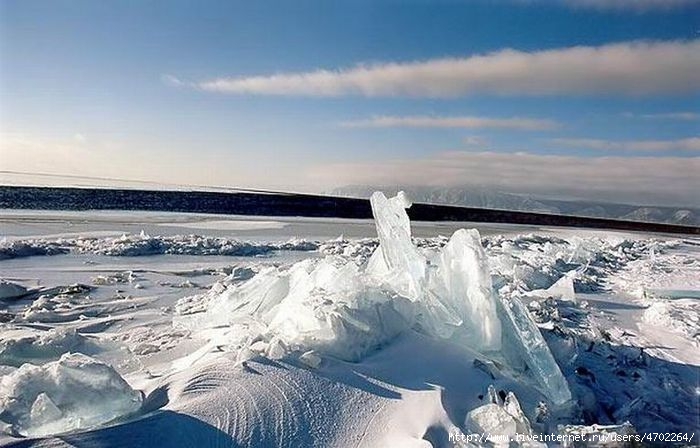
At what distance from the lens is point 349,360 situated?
3221 millimetres

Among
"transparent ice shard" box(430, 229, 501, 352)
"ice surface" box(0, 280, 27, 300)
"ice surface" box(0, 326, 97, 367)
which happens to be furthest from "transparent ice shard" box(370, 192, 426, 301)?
"ice surface" box(0, 280, 27, 300)

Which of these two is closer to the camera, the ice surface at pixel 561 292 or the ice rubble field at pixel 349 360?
the ice rubble field at pixel 349 360

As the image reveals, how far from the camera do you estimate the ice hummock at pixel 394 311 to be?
3.32 metres

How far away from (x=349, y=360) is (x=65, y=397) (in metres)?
1.62

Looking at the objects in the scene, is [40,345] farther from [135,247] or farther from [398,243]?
[135,247]

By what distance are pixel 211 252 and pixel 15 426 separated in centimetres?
729

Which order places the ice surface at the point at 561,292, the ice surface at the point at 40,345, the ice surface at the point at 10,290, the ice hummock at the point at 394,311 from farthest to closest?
1. the ice surface at the point at 561,292
2. the ice surface at the point at 10,290
3. the ice surface at the point at 40,345
4. the ice hummock at the point at 394,311

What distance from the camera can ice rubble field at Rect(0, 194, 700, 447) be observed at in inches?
104

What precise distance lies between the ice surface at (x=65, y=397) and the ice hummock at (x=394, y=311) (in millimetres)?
761

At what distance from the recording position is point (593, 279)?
810cm

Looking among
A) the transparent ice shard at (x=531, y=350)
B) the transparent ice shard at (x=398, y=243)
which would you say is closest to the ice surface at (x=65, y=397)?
the transparent ice shard at (x=398, y=243)

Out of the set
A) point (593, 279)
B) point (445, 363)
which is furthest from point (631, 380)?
point (593, 279)

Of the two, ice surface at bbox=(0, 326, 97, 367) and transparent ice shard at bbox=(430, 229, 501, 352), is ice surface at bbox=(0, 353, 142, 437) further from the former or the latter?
transparent ice shard at bbox=(430, 229, 501, 352)

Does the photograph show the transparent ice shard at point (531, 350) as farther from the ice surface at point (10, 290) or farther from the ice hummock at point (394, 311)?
the ice surface at point (10, 290)
